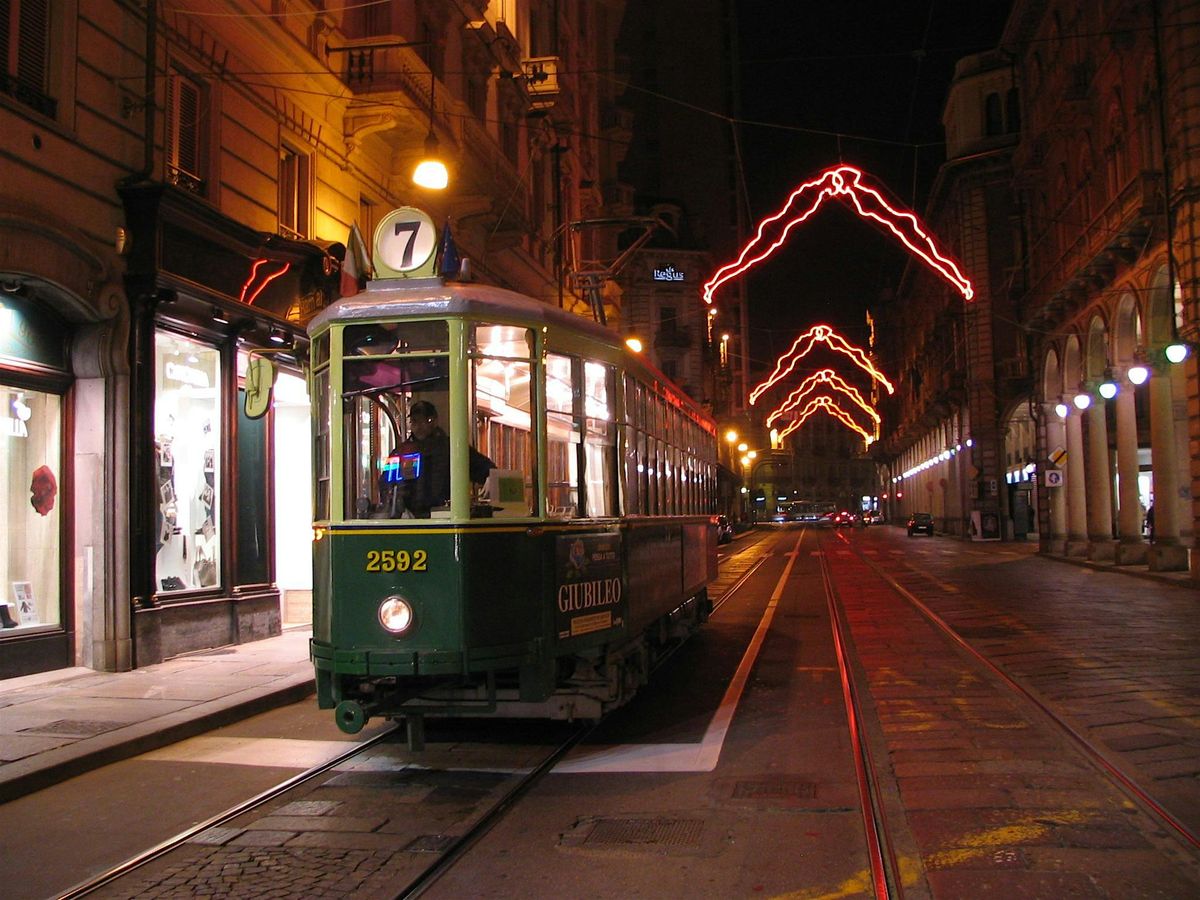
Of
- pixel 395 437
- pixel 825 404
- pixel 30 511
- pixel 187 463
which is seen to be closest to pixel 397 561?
pixel 395 437

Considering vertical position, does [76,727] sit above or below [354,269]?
below

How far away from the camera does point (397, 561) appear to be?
274 inches

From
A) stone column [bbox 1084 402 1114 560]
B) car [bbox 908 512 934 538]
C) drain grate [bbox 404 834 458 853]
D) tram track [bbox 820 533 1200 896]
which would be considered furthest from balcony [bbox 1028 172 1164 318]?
car [bbox 908 512 934 538]

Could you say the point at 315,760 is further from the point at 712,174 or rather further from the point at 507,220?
the point at 712,174

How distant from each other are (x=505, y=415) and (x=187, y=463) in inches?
295

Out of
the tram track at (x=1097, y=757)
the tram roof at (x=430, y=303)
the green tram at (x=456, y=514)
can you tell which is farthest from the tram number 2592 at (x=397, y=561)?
the tram track at (x=1097, y=757)

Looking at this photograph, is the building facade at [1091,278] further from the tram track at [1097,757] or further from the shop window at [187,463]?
the shop window at [187,463]

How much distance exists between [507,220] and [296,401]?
744 centimetres

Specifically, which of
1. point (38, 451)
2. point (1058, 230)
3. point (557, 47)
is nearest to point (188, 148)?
point (38, 451)

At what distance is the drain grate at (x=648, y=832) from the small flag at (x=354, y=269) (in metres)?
Answer: 4.27

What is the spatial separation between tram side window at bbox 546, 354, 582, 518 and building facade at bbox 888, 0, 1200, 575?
16.1 metres

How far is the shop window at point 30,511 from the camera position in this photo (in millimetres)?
11125

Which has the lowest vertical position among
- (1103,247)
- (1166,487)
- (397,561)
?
(397,561)

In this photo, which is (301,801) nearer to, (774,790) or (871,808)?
(774,790)
